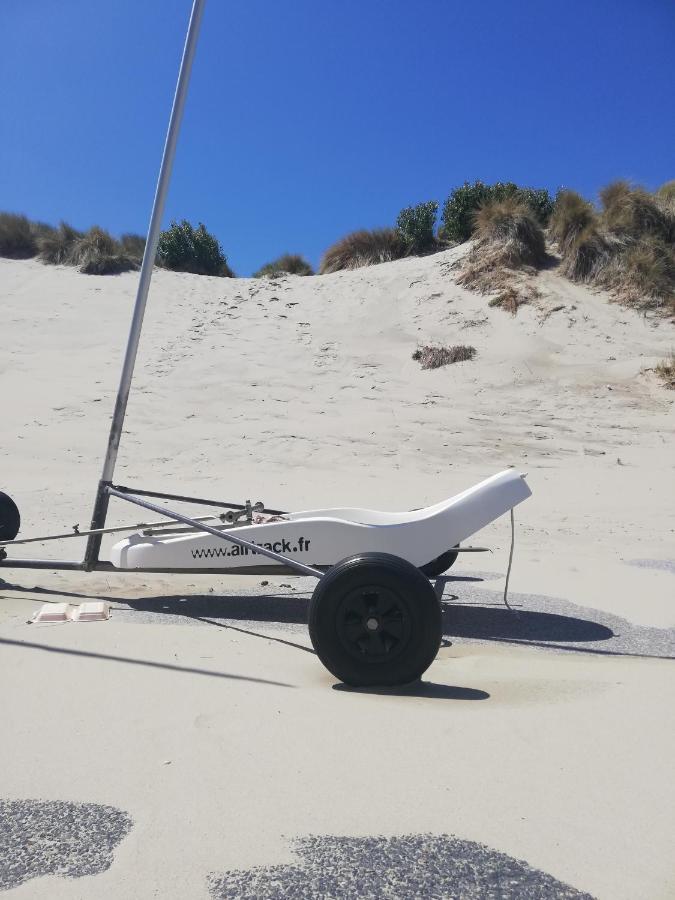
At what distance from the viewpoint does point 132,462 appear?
406 inches

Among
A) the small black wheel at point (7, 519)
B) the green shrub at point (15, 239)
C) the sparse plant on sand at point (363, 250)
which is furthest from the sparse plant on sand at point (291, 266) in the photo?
the small black wheel at point (7, 519)

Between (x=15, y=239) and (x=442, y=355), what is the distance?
16.0 m

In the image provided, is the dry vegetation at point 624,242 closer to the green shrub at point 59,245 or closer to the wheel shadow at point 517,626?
the wheel shadow at point 517,626

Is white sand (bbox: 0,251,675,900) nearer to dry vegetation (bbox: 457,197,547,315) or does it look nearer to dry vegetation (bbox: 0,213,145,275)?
dry vegetation (bbox: 457,197,547,315)

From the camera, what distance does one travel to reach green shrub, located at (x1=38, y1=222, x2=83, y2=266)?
861 inches

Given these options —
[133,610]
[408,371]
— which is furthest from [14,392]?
[133,610]

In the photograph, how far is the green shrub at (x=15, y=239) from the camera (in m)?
22.8

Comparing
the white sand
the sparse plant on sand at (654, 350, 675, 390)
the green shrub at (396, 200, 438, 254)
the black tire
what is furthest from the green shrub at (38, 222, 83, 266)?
the black tire

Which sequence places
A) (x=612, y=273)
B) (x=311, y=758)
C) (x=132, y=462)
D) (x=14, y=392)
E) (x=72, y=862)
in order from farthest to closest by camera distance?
(x=612, y=273)
(x=14, y=392)
(x=132, y=462)
(x=311, y=758)
(x=72, y=862)

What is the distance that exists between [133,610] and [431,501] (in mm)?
4515

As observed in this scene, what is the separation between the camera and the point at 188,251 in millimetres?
23500

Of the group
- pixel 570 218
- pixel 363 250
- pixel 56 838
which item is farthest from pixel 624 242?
pixel 56 838

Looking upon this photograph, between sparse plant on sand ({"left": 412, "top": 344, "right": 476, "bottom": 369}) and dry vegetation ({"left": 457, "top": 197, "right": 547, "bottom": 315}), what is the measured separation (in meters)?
2.33

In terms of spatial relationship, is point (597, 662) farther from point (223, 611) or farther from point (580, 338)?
point (580, 338)
